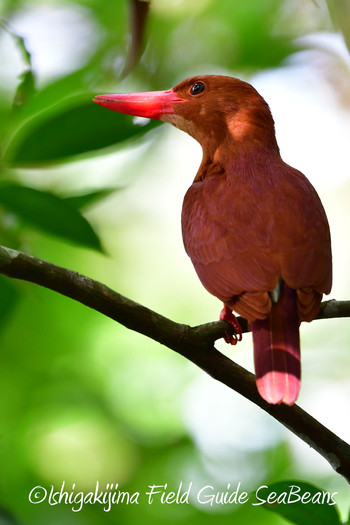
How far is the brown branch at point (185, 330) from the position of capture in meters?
1.77

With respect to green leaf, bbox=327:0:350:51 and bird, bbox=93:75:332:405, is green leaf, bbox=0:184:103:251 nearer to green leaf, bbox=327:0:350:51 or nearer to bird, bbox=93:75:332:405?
bird, bbox=93:75:332:405

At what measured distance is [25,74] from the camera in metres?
2.24

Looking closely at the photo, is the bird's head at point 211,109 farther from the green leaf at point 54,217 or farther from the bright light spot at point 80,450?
the bright light spot at point 80,450

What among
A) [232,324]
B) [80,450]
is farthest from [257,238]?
[80,450]

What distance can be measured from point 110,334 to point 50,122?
7.12 ft

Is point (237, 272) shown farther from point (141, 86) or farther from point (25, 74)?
point (141, 86)

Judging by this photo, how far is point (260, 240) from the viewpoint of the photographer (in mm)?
2158

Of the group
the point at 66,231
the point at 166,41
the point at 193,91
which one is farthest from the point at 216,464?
the point at 166,41

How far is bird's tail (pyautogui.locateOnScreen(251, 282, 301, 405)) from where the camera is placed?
1857 mm

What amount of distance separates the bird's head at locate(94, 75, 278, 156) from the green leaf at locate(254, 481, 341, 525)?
1.34 metres

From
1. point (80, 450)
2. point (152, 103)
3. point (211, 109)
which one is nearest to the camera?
point (211, 109)

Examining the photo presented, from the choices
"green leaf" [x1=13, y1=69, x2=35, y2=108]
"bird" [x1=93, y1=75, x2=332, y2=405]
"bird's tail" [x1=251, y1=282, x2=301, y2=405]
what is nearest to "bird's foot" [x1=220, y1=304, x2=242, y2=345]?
"bird" [x1=93, y1=75, x2=332, y2=405]

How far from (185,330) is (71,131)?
2.29ft

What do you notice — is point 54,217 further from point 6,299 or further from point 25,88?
point 25,88
